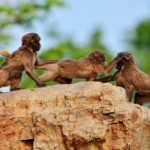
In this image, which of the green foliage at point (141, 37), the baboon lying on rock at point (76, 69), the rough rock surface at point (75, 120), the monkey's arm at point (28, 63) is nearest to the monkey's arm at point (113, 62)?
the baboon lying on rock at point (76, 69)

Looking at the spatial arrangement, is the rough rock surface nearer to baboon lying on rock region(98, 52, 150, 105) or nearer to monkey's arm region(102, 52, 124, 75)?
baboon lying on rock region(98, 52, 150, 105)

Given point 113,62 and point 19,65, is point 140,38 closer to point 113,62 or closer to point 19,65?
point 113,62

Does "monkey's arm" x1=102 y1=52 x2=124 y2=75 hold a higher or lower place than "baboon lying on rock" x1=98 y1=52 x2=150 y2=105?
higher

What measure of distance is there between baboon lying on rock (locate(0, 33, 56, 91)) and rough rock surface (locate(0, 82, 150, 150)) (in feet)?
6.67

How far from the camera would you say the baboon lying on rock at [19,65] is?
1777 cm

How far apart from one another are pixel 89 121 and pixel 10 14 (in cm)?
1528

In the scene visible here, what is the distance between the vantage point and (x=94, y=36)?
77.3 m

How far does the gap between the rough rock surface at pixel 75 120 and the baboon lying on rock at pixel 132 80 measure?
2.03 meters

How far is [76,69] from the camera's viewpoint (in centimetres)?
1845

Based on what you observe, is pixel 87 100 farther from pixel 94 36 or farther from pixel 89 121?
pixel 94 36

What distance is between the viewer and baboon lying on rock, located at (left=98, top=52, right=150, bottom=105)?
17.8m

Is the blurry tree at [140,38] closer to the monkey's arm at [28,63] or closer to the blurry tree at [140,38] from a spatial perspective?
Result: the blurry tree at [140,38]

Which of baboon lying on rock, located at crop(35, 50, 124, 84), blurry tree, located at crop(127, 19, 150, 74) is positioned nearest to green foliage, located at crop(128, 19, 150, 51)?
blurry tree, located at crop(127, 19, 150, 74)

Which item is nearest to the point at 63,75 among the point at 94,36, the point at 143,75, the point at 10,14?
the point at 143,75
